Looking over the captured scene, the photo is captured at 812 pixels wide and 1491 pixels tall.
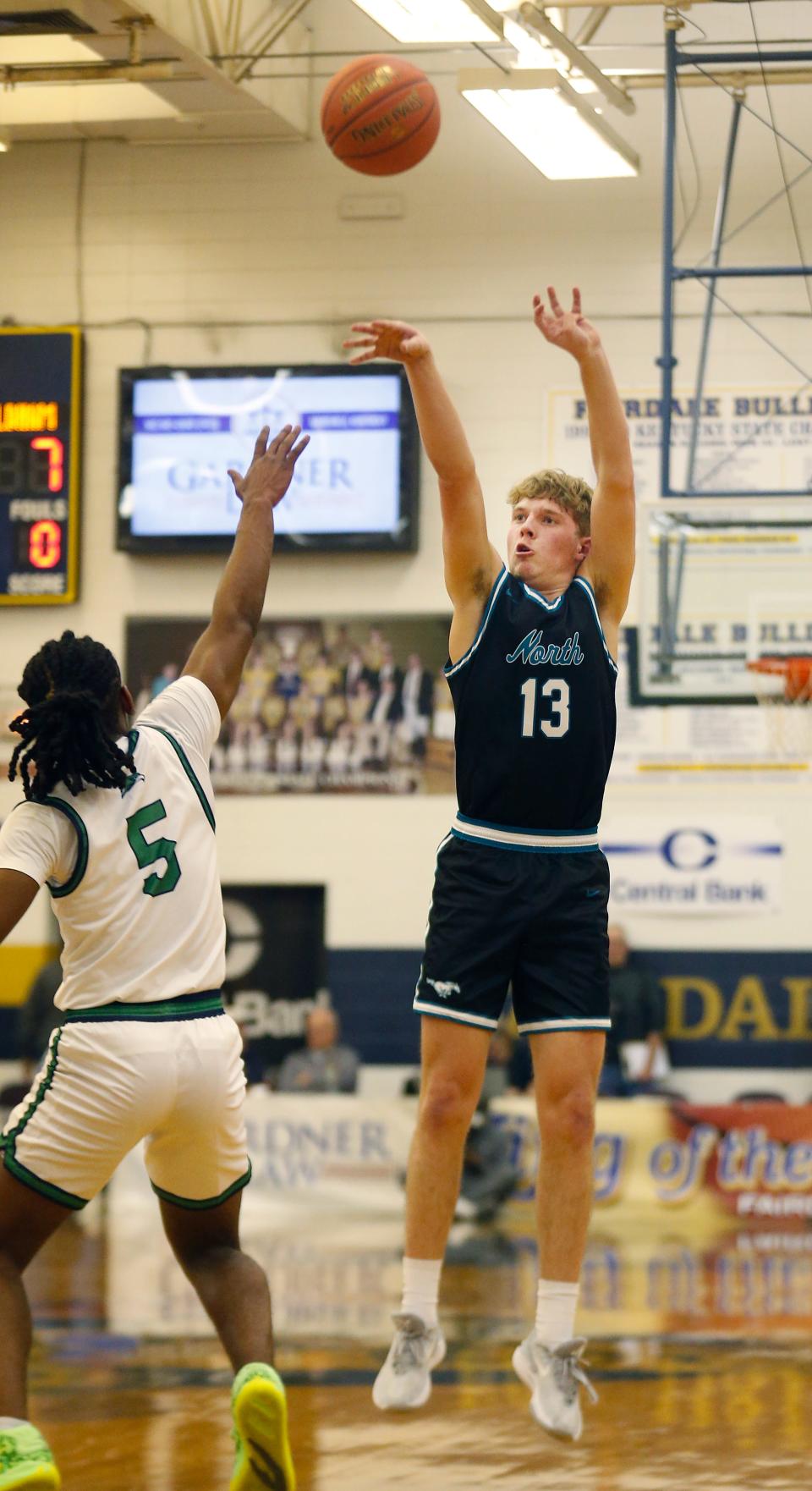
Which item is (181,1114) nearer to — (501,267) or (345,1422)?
(345,1422)

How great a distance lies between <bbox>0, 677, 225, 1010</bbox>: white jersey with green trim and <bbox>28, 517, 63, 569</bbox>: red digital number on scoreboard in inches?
337

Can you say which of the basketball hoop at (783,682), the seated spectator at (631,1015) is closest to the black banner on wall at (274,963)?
the seated spectator at (631,1015)

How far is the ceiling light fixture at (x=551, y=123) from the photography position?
9.59 meters

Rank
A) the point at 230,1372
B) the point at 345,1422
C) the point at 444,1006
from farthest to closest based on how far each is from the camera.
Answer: the point at 230,1372 → the point at 345,1422 → the point at 444,1006

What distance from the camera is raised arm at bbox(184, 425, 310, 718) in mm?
4465

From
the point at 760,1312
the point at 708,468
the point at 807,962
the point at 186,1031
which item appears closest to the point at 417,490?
the point at 708,468

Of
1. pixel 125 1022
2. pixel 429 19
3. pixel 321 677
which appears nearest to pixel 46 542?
pixel 321 677

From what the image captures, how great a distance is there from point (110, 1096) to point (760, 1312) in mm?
4574

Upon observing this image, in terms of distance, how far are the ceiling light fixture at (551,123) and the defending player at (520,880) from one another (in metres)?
5.80

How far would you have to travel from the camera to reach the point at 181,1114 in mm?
4008

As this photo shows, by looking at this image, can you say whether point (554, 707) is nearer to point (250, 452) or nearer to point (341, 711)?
point (341, 711)

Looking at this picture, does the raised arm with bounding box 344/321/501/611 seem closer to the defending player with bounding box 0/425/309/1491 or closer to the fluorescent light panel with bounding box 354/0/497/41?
the defending player with bounding box 0/425/309/1491

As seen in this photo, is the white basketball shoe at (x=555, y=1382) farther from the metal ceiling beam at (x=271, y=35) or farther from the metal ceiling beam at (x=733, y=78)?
the metal ceiling beam at (x=271, y=35)

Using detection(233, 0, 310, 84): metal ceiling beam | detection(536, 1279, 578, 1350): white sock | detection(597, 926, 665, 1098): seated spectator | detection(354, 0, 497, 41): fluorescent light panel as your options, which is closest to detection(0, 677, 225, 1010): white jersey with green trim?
detection(536, 1279, 578, 1350): white sock
